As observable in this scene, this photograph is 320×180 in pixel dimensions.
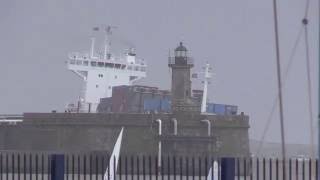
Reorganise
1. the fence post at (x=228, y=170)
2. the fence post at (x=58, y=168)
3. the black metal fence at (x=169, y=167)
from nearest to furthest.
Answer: the fence post at (x=228, y=170) → the fence post at (x=58, y=168) → the black metal fence at (x=169, y=167)

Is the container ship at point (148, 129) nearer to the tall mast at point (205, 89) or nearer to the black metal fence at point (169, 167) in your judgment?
the tall mast at point (205, 89)

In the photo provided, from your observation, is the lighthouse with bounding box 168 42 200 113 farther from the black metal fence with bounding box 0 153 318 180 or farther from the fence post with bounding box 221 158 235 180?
the fence post with bounding box 221 158 235 180

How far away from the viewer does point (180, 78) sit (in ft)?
205

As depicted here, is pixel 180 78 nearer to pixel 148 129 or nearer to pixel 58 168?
pixel 148 129

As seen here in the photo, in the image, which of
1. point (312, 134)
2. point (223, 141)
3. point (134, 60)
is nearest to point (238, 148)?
point (223, 141)

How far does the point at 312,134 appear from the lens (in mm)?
11664

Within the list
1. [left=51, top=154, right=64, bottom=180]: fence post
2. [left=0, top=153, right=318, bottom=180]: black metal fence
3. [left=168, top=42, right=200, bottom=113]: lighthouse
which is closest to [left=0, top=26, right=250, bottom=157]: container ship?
[left=168, top=42, right=200, bottom=113]: lighthouse

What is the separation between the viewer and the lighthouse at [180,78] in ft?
204

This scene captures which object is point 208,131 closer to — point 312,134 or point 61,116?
point 61,116

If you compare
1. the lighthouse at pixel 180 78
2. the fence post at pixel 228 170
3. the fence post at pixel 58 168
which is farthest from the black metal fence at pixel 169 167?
the lighthouse at pixel 180 78

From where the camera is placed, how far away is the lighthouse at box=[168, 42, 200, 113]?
62.2 meters

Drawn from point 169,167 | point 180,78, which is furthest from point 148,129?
point 169,167

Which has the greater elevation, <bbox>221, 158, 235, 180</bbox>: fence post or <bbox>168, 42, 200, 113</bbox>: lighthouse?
<bbox>168, 42, 200, 113</bbox>: lighthouse

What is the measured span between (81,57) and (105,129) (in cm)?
958
